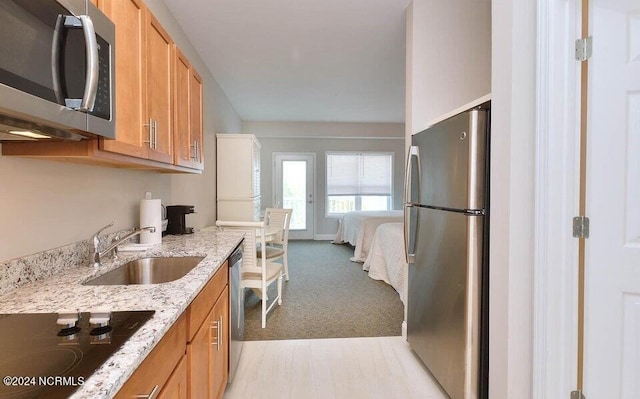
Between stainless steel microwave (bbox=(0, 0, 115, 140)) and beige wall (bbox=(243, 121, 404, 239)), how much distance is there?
6.18 m

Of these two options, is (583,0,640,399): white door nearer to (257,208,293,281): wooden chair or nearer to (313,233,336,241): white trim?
(257,208,293,281): wooden chair

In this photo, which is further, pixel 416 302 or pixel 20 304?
pixel 416 302

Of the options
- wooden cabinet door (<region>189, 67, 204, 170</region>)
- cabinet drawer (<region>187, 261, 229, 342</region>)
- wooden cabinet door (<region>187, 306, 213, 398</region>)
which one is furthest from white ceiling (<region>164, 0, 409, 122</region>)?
wooden cabinet door (<region>187, 306, 213, 398</region>)

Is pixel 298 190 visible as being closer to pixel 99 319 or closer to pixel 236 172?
pixel 236 172

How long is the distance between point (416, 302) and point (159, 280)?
5.62 ft

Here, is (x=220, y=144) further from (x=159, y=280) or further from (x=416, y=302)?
(x=416, y=302)

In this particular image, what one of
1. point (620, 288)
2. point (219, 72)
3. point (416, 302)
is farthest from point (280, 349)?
point (219, 72)

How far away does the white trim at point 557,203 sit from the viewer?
1327 millimetres

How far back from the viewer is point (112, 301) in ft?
3.37

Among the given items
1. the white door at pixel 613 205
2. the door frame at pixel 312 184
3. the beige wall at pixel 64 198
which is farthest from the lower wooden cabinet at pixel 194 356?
the door frame at pixel 312 184

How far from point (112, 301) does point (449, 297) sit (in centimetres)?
166

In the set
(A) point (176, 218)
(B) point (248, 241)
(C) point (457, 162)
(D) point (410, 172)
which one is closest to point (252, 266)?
(B) point (248, 241)

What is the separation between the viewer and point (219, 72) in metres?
3.96

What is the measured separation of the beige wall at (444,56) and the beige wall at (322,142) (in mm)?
4715
